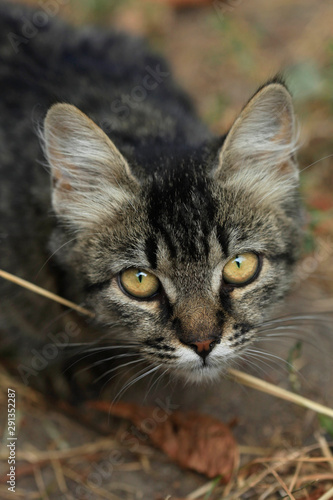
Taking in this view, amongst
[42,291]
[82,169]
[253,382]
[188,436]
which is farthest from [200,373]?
[82,169]

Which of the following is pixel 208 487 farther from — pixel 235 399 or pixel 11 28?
pixel 11 28

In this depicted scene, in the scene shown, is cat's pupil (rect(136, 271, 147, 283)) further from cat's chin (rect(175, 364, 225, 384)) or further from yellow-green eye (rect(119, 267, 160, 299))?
cat's chin (rect(175, 364, 225, 384))

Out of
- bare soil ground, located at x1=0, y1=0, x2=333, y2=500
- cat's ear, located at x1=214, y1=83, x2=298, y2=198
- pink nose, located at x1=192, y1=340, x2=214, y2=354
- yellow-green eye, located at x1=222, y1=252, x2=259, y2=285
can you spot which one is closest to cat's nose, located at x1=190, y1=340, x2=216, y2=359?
pink nose, located at x1=192, y1=340, x2=214, y2=354

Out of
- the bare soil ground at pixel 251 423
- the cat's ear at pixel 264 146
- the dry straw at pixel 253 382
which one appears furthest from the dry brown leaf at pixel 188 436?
the cat's ear at pixel 264 146

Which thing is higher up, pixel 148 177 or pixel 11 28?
pixel 11 28

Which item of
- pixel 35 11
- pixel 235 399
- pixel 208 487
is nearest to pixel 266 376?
pixel 235 399

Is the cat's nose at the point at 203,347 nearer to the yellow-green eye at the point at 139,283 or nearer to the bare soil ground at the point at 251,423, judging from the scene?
the yellow-green eye at the point at 139,283
